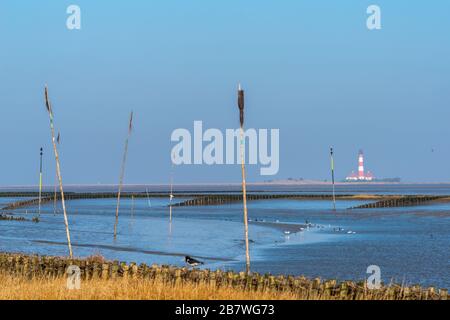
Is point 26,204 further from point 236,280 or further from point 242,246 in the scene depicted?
point 236,280

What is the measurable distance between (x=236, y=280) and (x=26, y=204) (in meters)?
101

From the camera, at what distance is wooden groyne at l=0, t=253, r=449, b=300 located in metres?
17.1

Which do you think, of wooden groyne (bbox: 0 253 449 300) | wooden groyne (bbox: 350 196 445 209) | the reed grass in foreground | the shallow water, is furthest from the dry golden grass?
wooden groyne (bbox: 350 196 445 209)

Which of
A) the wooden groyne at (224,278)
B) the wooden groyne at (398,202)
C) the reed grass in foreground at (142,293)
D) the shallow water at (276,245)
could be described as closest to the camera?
the reed grass in foreground at (142,293)

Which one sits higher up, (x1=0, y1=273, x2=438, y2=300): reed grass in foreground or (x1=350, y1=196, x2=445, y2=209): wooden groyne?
(x1=0, y1=273, x2=438, y2=300): reed grass in foreground

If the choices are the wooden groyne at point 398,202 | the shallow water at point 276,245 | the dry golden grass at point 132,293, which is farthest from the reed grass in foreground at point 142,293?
the wooden groyne at point 398,202

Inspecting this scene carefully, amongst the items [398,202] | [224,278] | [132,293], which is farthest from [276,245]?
[398,202]

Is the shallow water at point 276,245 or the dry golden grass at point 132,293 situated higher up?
the dry golden grass at point 132,293

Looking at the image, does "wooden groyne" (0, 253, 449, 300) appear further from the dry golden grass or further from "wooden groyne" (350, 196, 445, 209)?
"wooden groyne" (350, 196, 445, 209)

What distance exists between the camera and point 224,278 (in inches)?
764

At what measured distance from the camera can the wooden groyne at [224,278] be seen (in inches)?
674

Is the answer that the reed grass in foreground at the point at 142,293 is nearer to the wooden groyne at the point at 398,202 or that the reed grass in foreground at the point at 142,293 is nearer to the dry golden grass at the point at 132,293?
the dry golden grass at the point at 132,293
